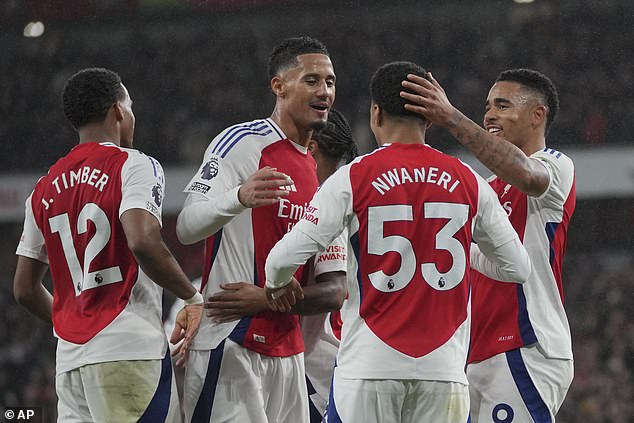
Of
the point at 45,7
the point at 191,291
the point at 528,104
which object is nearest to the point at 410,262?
the point at 191,291

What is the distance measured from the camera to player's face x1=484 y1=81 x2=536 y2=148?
4473mm

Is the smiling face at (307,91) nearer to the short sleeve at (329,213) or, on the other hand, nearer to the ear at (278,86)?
the ear at (278,86)

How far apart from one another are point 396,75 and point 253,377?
4.43ft

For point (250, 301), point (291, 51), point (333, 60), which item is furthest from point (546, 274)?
point (333, 60)

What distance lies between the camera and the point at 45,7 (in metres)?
19.4

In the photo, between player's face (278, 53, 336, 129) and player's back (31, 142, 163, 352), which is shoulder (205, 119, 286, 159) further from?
player's back (31, 142, 163, 352)

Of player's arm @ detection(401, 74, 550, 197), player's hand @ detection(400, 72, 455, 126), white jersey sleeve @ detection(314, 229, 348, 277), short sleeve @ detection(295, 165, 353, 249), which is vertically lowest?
white jersey sleeve @ detection(314, 229, 348, 277)

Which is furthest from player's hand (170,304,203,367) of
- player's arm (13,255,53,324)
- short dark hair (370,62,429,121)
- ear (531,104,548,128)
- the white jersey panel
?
ear (531,104,548,128)

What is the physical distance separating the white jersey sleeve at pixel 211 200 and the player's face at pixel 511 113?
3.95 ft

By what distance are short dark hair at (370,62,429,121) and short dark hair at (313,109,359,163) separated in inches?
60.3

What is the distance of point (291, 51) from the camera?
4.45 m

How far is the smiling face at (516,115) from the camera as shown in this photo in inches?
176

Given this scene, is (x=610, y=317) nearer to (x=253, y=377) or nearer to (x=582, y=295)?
(x=582, y=295)

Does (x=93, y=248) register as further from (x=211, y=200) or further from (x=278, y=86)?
(x=278, y=86)
